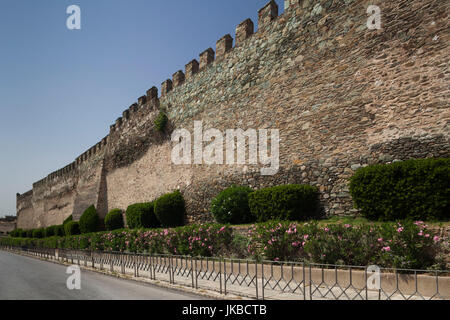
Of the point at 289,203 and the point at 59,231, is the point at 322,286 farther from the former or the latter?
the point at 59,231

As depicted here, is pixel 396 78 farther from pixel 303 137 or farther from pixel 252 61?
pixel 252 61

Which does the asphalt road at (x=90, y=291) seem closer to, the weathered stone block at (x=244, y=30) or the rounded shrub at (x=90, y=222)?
the weathered stone block at (x=244, y=30)

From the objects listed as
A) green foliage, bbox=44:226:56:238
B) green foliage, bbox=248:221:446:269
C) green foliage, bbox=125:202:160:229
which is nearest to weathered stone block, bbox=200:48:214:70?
green foliage, bbox=125:202:160:229

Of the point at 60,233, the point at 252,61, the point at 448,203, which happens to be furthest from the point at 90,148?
the point at 448,203

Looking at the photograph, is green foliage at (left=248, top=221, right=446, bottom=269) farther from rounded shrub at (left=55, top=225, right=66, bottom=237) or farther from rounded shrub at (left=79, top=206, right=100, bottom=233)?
rounded shrub at (left=55, top=225, right=66, bottom=237)

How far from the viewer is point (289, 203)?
910 cm

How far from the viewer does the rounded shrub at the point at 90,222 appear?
2297cm

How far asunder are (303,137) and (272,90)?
224cm

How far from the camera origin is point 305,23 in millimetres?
10461

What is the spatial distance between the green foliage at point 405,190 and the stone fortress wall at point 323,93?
75 cm

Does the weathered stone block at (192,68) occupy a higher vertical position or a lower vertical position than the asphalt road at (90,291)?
higher

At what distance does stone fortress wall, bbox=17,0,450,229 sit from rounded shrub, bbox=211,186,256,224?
25.8 inches

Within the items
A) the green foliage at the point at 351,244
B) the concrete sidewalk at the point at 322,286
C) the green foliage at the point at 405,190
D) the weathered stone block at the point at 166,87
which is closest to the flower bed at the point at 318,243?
the green foliage at the point at 351,244
